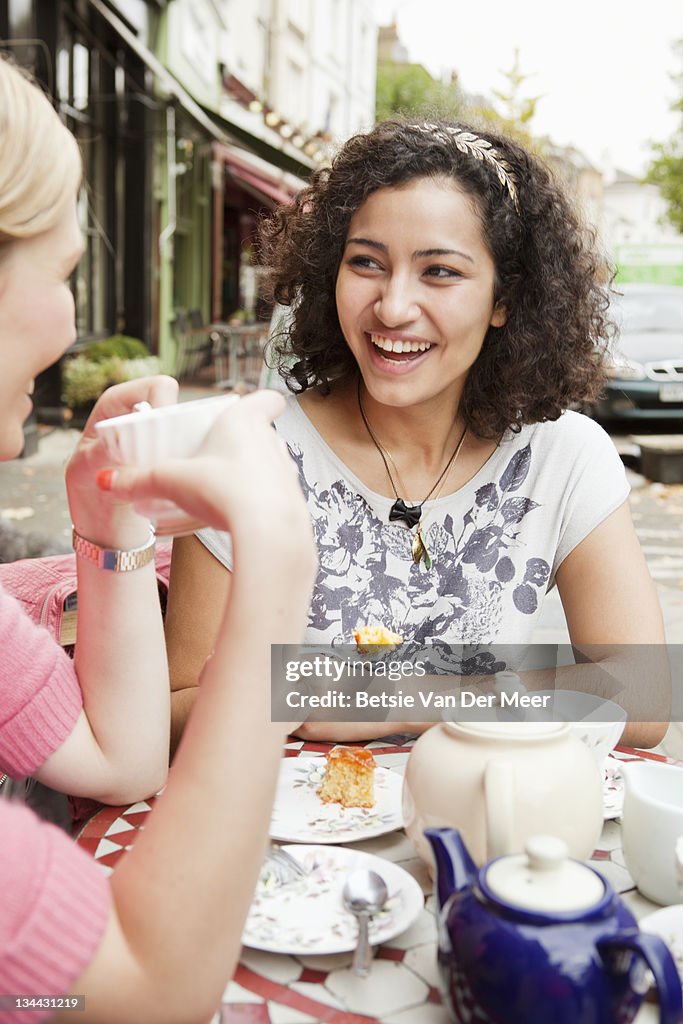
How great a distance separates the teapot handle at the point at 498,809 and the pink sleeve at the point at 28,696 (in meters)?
0.60

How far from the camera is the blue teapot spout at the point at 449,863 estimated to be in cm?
90

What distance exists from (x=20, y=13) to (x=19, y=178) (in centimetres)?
758

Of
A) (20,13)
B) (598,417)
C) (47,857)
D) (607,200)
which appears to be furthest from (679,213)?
(607,200)

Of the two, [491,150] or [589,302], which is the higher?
[491,150]

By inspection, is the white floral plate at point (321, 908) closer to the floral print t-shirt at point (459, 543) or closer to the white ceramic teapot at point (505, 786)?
the white ceramic teapot at point (505, 786)

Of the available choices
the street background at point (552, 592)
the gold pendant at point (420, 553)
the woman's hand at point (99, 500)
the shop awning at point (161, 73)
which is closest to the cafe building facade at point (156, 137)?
the shop awning at point (161, 73)

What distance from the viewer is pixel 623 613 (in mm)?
1979

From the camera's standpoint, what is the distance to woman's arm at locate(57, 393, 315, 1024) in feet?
2.78

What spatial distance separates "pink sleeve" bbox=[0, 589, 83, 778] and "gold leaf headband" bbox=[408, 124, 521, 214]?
4.45 feet

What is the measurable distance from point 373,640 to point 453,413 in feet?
1.96

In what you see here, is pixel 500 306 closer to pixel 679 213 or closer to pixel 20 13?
pixel 20 13

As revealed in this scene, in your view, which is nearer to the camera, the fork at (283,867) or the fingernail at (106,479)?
the fingernail at (106,479)

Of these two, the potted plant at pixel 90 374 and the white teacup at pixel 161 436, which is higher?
the white teacup at pixel 161 436

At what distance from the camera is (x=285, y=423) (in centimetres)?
223
